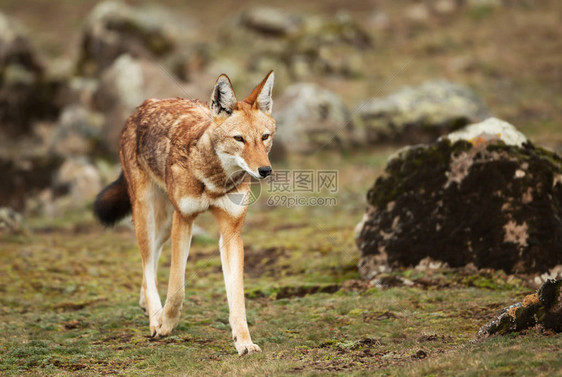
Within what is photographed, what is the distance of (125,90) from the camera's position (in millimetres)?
20250

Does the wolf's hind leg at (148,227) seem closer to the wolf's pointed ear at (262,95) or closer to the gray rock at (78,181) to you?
the wolf's pointed ear at (262,95)

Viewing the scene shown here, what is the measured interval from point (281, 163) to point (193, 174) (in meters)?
10.7

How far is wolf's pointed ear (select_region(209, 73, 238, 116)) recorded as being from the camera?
6699mm

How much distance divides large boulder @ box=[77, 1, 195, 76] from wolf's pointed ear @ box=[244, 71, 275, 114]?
729 inches

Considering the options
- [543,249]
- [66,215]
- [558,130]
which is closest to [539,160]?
[543,249]

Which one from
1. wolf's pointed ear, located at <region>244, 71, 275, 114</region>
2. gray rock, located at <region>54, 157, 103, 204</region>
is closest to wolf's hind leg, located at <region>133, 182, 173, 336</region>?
wolf's pointed ear, located at <region>244, 71, 275, 114</region>

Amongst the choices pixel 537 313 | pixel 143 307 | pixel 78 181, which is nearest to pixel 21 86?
pixel 78 181

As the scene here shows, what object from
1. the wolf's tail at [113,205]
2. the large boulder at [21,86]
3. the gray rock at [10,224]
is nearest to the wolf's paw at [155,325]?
the wolf's tail at [113,205]

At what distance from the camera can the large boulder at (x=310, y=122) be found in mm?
18422

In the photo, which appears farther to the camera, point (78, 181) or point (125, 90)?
point (125, 90)

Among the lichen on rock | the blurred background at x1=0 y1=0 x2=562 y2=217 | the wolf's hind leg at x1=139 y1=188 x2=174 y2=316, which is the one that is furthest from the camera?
the blurred background at x1=0 y1=0 x2=562 y2=217

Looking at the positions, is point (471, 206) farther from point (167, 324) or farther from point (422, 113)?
point (422, 113)

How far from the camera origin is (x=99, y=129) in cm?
2023

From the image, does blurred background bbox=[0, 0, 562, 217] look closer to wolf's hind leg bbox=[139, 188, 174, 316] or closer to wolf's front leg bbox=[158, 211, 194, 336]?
wolf's hind leg bbox=[139, 188, 174, 316]
